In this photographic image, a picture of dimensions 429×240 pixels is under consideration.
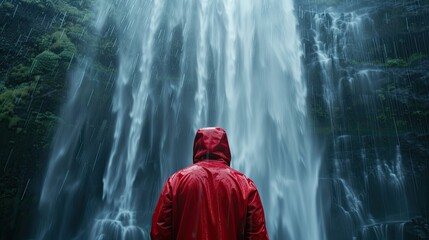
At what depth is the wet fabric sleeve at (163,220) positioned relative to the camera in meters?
2.04

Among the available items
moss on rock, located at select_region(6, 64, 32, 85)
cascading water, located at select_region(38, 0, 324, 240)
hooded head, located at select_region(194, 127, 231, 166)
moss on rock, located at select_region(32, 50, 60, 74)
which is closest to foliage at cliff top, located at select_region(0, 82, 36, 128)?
moss on rock, located at select_region(6, 64, 32, 85)

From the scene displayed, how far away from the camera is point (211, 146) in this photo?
2322 mm

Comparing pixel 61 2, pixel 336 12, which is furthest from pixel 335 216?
pixel 61 2

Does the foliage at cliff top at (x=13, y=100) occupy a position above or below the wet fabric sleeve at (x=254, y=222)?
above

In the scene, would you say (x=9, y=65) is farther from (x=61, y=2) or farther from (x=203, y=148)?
(x=203, y=148)

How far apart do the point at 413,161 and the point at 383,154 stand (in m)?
1.15

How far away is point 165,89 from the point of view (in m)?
14.5

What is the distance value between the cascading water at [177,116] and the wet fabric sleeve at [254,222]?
9351mm

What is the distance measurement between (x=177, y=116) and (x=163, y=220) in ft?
40.3

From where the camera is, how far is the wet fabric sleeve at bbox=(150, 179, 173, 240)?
6.70 feet

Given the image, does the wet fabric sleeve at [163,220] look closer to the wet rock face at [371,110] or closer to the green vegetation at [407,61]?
the wet rock face at [371,110]

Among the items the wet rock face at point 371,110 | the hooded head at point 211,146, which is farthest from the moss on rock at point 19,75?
the wet rock face at point 371,110

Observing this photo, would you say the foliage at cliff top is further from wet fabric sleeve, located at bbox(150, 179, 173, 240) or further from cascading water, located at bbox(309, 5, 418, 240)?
A: cascading water, located at bbox(309, 5, 418, 240)

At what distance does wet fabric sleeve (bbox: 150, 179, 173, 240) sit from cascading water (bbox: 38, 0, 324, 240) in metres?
9.57
